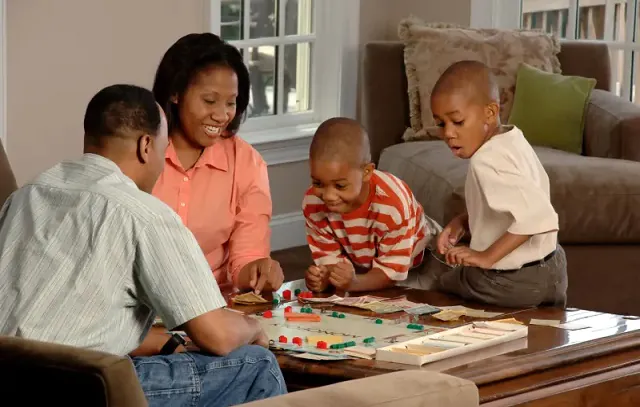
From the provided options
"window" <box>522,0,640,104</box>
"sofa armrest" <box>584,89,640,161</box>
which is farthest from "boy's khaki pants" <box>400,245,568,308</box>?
"window" <box>522,0,640,104</box>

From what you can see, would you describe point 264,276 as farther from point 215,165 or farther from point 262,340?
point 262,340

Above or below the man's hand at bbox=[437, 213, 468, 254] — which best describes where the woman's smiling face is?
above

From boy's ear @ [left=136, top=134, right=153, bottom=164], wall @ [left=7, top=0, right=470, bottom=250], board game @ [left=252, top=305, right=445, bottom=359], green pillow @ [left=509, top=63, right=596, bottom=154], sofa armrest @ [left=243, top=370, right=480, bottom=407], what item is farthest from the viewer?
A: green pillow @ [left=509, top=63, right=596, bottom=154]

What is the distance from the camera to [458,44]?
5.00 metres

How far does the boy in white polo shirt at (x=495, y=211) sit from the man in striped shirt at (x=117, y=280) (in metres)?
0.89

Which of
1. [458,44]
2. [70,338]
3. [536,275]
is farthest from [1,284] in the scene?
[458,44]

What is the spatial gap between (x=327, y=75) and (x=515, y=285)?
296 centimetres

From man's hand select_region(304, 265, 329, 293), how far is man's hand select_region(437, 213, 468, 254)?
307 millimetres

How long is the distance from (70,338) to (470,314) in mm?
1006

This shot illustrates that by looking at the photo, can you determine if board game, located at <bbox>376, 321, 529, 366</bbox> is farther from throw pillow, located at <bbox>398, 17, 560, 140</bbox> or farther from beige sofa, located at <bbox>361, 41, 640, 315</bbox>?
throw pillow, located at <bbox>398, 17, 560, 140</bbox>

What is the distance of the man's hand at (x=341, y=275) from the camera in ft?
9.68

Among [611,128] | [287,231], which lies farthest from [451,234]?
[287,231]

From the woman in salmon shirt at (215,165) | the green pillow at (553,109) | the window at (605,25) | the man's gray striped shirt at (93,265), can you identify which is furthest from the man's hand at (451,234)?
the window at (605,25)

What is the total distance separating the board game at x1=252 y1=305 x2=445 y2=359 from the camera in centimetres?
236
